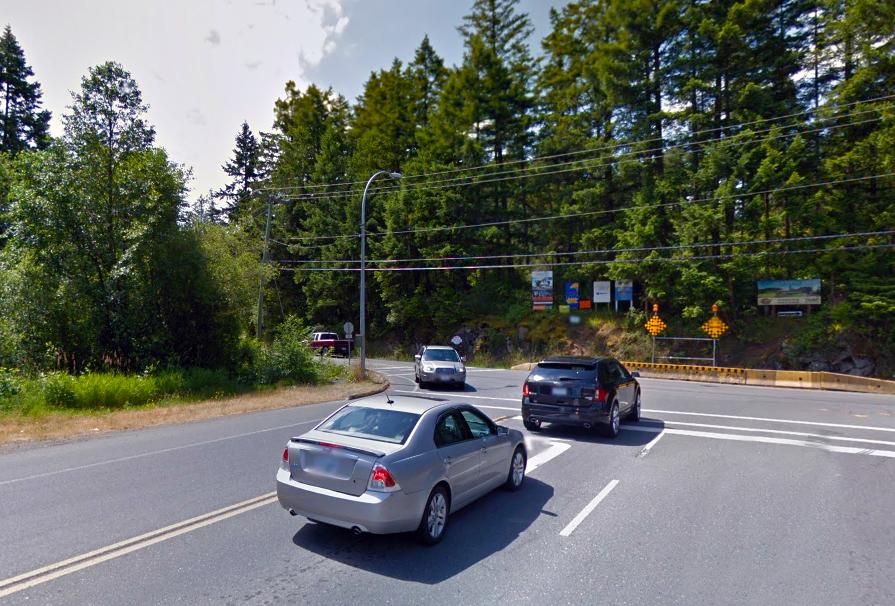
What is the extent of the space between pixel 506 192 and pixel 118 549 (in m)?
40.9

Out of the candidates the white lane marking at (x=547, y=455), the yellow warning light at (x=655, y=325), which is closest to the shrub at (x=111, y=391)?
the white lane marking at (x=547, y=455)

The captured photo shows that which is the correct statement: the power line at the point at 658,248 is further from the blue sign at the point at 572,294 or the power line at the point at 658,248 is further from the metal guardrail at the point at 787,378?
the metal guardrail at the point at 787,378

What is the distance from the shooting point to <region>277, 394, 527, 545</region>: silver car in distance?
5297mm

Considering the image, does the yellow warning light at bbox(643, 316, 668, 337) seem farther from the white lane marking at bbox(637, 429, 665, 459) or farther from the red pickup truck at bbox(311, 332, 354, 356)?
the white lane marking at bbox(637, 429, 665, 459)

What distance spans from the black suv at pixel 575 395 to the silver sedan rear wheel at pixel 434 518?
6.07 metres

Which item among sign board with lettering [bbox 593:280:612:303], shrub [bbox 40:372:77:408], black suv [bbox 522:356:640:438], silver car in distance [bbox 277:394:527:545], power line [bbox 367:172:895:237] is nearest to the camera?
silver car in distance [bbox 277:394:527:545]

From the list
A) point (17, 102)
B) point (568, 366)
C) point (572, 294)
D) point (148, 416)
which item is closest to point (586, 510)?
point (568, 366)

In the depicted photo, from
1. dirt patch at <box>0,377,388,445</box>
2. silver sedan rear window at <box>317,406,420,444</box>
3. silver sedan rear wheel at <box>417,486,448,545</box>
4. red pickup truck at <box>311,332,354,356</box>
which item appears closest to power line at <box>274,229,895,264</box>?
red pickup truck at <box>311,332,354,356</box>

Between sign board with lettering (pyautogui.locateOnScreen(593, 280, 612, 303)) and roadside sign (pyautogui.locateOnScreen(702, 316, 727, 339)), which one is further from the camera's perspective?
sign board with lettering (pyautogui.locateOnScreen(593, 280, 612, 303))

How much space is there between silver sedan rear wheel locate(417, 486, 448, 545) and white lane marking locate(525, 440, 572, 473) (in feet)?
10.4

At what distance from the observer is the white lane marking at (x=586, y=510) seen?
621 cm

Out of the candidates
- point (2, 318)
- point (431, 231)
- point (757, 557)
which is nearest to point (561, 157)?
point (431, 231)

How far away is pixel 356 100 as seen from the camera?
59.8 metres

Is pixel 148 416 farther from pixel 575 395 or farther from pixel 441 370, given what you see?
pixel 575 395
